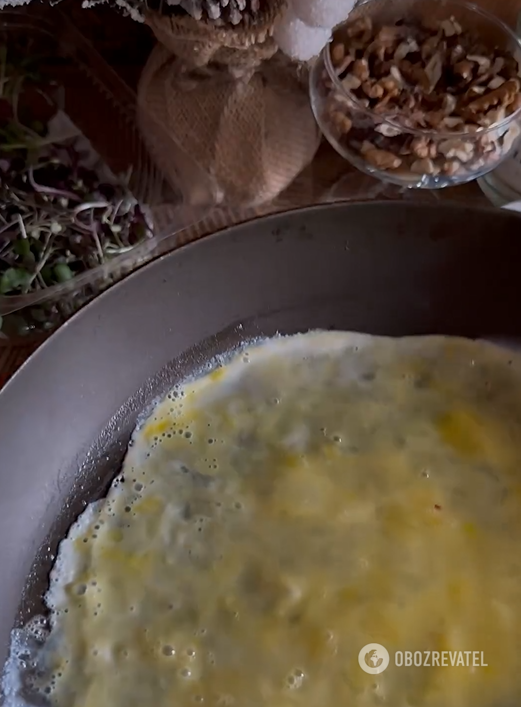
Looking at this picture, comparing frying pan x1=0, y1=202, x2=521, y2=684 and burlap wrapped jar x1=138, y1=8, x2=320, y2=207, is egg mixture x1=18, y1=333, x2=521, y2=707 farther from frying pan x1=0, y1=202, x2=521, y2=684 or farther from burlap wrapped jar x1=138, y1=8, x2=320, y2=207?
burlap wrapped jar x1=138, y1=8, x2=320, y2=207

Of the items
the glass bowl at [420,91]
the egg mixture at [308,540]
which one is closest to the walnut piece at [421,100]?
the glass bowl at [420,91]

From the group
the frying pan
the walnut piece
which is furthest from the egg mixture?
the walnut piece

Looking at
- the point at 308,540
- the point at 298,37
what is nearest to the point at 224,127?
the point at 298,37

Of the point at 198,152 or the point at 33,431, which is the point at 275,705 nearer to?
the point at 33,431

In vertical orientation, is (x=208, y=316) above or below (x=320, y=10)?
below

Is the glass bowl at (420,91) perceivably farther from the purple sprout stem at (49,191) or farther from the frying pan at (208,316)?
the purple sprout stem at (49,191)

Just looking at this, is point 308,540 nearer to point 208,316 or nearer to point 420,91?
point 208,316

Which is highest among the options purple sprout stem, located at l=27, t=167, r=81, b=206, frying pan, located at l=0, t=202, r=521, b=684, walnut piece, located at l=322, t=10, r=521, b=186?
walnut piece, located at l=322, t=10, r=521, b=186
